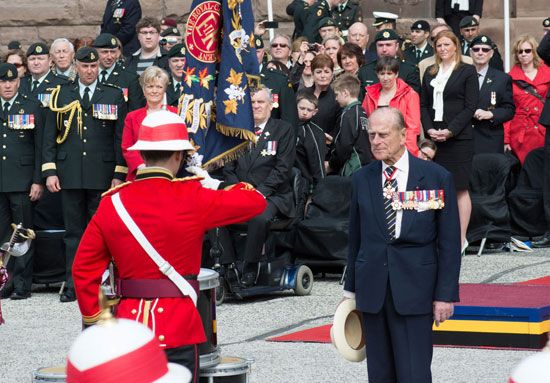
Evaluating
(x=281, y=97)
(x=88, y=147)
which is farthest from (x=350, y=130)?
(x=88, y=147)

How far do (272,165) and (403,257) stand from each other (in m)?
5.00

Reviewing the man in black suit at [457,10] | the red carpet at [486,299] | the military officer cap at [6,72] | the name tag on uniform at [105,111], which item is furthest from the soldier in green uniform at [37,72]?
the man in black suit at [457,10]

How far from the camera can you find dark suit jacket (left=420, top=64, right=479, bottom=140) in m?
12.7

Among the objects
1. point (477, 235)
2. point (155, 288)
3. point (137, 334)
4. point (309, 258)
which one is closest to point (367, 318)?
point (155, 288)

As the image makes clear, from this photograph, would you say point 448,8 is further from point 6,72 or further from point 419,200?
point 419,200

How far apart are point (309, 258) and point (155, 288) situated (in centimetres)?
623

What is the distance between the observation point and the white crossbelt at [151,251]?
6219mm

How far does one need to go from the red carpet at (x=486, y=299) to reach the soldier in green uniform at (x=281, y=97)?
295 cm

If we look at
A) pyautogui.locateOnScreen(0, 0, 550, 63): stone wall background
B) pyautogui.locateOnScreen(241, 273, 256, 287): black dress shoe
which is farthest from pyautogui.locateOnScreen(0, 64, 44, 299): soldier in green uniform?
A: pyautogui.locateOnScreen(0, 0, 550, 63): stone wall background

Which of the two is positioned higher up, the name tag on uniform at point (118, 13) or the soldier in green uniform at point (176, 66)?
the name tag on uniform at point (118, 13)

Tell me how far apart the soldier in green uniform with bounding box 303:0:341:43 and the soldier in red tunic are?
34.2ft

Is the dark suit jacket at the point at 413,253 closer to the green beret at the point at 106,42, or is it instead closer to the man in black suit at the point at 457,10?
the green beret at the point at 106,42

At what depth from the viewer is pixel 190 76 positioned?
9.28 metres

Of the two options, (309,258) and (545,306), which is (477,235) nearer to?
(309,258)
